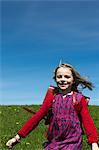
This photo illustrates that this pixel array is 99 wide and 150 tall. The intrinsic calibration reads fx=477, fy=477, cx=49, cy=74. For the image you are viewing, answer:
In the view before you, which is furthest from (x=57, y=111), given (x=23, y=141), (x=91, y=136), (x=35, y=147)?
(x=23, y=141)

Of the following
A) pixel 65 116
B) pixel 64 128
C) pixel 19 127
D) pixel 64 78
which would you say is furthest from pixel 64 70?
pixel 19 127

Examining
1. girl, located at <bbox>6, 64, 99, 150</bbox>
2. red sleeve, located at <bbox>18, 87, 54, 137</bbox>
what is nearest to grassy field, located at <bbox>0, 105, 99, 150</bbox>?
red sleeve, located at <bbox>18, 87, 54, 137</bbox>

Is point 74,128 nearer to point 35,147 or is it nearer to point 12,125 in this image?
point 35,147

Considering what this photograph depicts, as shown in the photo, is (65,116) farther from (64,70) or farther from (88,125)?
(64,70)

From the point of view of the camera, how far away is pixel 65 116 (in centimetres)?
876

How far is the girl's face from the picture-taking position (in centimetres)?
893

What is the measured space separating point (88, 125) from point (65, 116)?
1.48ft

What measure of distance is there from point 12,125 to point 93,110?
7.44m

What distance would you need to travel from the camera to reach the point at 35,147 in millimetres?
13141

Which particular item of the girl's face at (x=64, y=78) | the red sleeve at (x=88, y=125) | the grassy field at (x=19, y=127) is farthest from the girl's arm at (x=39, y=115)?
the grassy field at (x=19, y=127)

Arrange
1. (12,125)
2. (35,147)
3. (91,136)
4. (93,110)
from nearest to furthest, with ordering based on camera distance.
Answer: (91,136) → (35,147) → (12,125) → (93,110)

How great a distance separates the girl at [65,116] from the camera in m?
8.67

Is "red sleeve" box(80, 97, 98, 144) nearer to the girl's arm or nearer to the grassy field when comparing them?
the girl's arm

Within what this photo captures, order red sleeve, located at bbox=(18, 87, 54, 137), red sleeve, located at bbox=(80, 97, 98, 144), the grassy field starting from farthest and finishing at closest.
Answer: the grassy field → red sleeve, located at bbox=(18, 87, 54, 137) → red sleeve, located at bbox=(80, 97, 98, 144)
